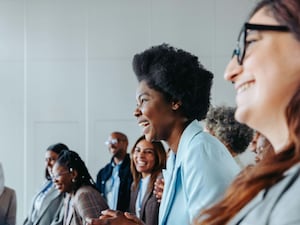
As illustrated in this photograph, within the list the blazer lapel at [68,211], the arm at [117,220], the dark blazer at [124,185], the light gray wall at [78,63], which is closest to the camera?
the arm at [117,220]

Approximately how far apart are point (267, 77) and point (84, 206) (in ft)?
7.50

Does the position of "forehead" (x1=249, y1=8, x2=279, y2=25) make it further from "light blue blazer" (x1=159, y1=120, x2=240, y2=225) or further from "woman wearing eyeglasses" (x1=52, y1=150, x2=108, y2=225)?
"woman wearing eyeglasses" (x1=52, y1=150, x2=108, y2=225)

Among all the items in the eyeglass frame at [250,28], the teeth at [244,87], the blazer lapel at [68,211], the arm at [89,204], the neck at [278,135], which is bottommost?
the blazer lapel at [68,211]

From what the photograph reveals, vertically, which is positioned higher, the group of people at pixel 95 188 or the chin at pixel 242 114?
the chin at pixel 242 114

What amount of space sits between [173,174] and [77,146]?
4733 millimetres

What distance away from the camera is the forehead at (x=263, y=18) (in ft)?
3.11

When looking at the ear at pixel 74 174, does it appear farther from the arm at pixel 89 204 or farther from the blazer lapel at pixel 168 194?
the blazer lapel at pixel 168 194

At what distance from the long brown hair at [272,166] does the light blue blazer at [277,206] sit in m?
0.02

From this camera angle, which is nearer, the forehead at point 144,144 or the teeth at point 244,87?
the teeth at point 244,87

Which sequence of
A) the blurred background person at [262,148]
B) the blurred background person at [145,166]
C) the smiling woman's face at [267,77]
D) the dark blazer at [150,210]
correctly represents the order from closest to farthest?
the smiling woman's face at [267,77] → the blurred background person at [262,148] → the dark blazer at [150,210] → the blurred background person at [145,166]

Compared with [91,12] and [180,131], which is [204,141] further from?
[91,12]

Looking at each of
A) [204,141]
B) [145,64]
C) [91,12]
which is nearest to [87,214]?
[145,64]

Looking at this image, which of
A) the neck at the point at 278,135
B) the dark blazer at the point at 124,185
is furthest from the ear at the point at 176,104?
the dark blazer at the point at 124,185

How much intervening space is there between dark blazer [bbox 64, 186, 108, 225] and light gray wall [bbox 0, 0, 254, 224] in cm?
317
